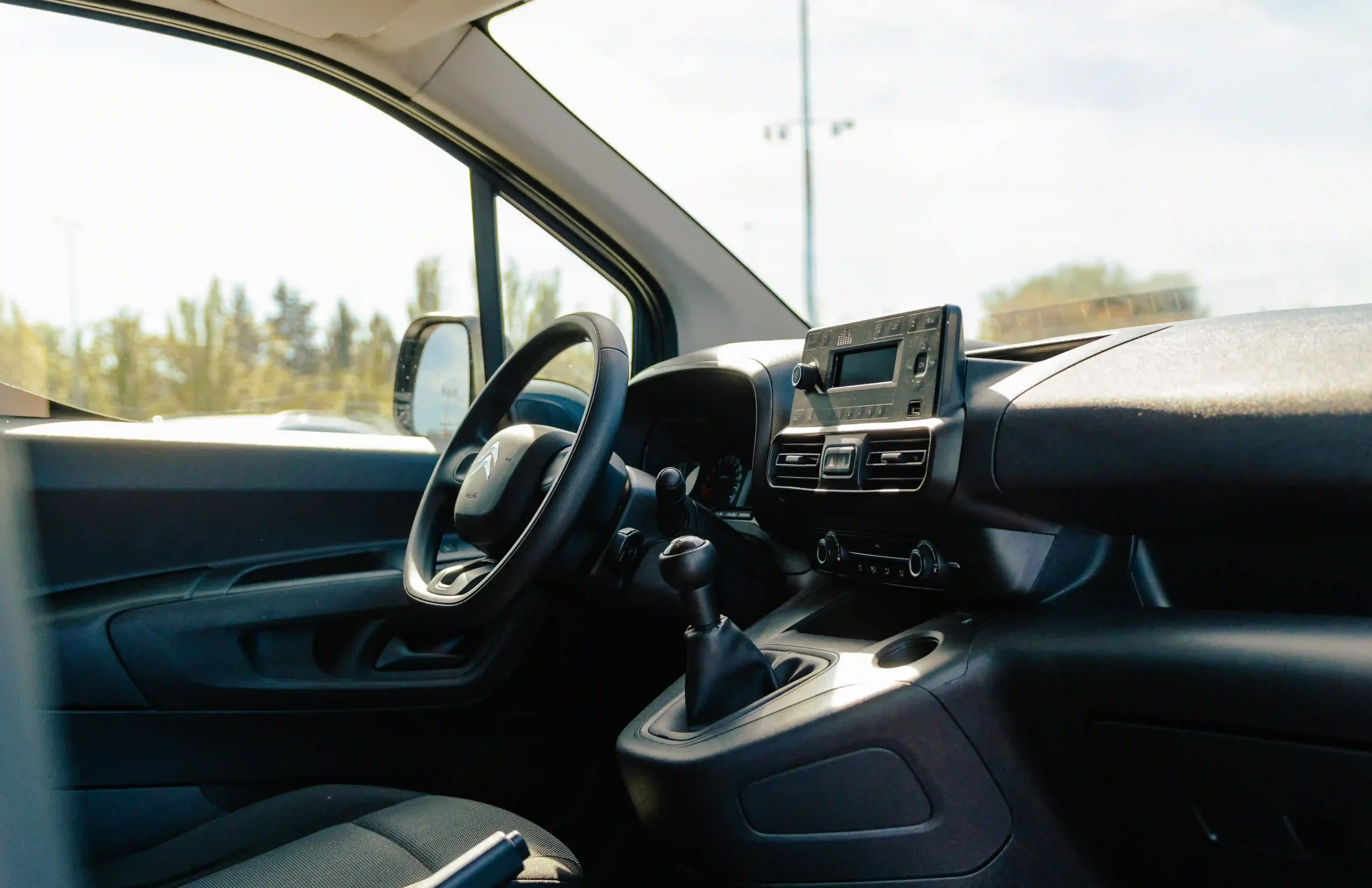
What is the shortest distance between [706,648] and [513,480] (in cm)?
42

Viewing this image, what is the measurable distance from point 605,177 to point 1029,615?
4.66ft

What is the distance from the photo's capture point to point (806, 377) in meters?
1.62

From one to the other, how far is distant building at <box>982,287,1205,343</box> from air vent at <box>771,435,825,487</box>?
1.01 ft

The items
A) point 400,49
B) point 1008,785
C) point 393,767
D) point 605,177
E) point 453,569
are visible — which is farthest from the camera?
point 605,177

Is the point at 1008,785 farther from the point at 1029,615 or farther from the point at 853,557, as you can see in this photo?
the point at 853,557

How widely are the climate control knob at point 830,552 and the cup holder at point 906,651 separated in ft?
0.65

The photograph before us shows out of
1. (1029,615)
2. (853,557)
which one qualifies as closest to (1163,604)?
(1029,615)

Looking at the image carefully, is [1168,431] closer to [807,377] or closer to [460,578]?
[807,377]

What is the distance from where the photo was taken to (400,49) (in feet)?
7.31

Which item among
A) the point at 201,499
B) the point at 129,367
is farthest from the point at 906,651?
the point at 129,367

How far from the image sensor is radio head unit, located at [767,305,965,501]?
1.38 m

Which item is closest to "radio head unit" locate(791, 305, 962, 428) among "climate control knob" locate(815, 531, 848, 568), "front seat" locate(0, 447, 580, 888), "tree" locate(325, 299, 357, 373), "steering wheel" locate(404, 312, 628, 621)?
"climate control knob" locate(815, 531, 848, 568)

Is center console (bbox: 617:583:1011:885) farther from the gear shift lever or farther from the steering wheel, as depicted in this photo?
the steering wheel

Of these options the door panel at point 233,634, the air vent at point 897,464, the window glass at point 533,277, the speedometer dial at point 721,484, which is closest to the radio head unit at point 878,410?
the air vent at point 897,464
